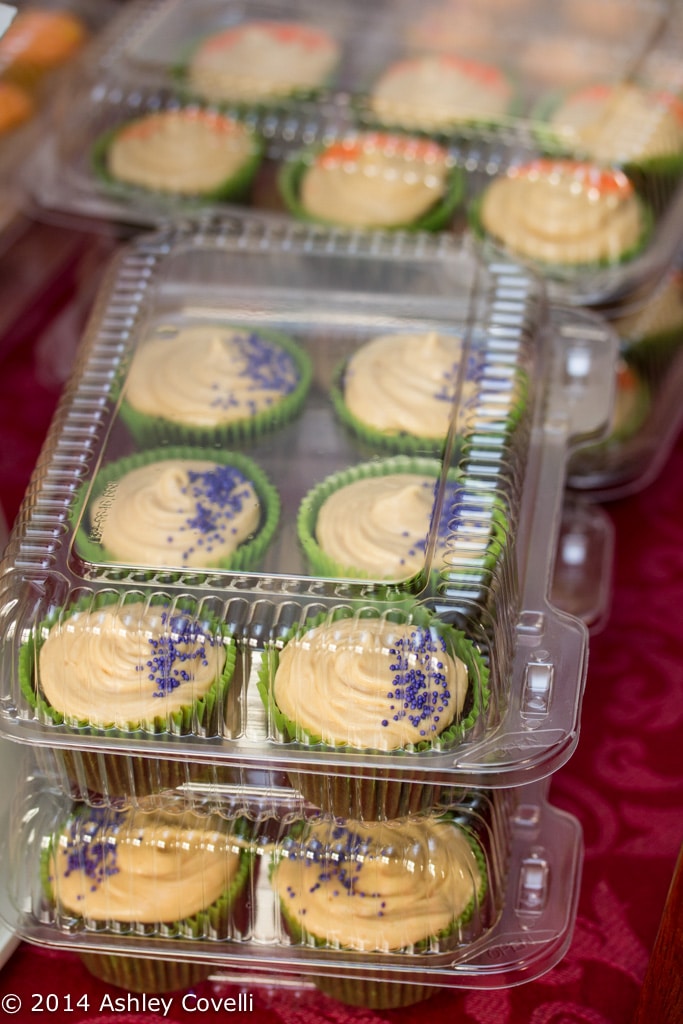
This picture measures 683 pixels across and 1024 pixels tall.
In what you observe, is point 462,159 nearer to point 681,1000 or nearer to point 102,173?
point 102,173

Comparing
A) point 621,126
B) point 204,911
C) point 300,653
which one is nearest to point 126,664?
point 300,653

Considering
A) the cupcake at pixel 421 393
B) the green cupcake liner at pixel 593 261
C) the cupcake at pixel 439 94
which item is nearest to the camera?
the cupcake at pixel 421 393

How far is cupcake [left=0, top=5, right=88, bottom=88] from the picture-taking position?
2.44m

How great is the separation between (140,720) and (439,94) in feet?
4.54

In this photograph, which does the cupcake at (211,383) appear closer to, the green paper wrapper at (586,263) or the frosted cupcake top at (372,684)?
the frosted cupcake top at (372,684)

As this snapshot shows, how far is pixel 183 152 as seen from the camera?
218 cm

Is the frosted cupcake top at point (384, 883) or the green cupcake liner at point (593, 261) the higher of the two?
the green cupcake liner at point (593, 261)

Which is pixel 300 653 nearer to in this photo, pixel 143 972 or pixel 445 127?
pixel 143 972

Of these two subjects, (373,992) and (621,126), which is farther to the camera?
(621,126)

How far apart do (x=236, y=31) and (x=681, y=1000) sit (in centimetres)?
184

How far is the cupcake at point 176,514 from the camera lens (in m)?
1.37

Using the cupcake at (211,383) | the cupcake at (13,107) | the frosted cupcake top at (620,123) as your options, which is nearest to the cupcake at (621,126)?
the frosted cupcake top at (620,123)

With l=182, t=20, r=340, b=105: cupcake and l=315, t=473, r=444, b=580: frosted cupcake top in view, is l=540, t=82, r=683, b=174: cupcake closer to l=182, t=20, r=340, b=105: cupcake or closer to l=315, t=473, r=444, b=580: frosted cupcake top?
l=182, t=20, r=340, b=105: cupcake

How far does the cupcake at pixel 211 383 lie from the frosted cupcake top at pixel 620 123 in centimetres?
72
